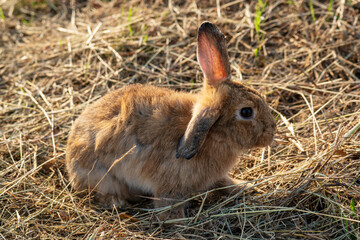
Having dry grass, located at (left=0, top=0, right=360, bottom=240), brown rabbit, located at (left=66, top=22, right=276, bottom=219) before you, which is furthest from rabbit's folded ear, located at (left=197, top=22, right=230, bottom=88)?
dry grass, located at (left=0, top=0, right=360, bottom=240)

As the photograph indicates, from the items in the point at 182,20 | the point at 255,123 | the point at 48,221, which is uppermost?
the point at 182,20

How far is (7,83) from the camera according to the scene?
624cm

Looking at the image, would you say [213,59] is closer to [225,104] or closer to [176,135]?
[225,104]

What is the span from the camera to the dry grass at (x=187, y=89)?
3779mm

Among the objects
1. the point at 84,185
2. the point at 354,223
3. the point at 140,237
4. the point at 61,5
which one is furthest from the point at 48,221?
the point at 61,5

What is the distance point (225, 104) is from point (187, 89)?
1.78 meters

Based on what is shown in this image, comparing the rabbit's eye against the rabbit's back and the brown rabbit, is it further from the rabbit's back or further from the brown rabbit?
the rabbit's back

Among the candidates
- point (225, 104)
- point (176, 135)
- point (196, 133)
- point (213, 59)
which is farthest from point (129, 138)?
point (213, 59)

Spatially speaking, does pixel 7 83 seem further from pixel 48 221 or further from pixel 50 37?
pixel 48 221

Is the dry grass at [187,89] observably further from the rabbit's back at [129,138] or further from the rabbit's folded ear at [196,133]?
the rabbit's folded ear at [196,133]

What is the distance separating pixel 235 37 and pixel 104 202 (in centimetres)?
313

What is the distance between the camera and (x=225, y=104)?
3.89 m

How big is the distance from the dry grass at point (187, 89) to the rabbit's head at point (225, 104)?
1.39ft

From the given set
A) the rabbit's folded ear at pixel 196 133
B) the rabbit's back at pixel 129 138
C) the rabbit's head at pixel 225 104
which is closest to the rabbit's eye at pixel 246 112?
the rabbit's head at pixel 225 104
